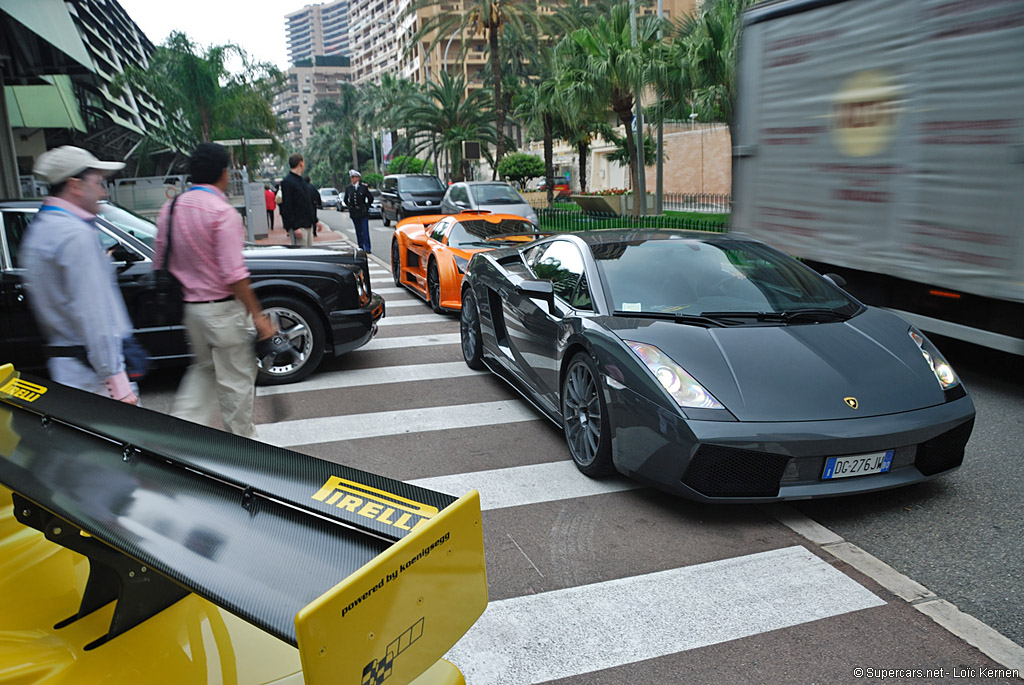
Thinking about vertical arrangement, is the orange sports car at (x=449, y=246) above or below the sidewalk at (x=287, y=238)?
above

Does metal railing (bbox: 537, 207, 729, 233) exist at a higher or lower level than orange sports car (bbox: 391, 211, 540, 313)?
lower

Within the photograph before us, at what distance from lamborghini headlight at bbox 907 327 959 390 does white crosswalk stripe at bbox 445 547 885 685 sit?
4.71ft

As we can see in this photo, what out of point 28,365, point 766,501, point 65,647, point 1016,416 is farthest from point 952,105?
point 28,365

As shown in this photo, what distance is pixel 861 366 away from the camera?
165 inches

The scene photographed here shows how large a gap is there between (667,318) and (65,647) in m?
3.60

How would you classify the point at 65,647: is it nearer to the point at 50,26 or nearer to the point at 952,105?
the point at 952,105

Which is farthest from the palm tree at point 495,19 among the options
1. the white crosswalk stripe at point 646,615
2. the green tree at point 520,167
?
the white crosswalk stripe at point 646,615

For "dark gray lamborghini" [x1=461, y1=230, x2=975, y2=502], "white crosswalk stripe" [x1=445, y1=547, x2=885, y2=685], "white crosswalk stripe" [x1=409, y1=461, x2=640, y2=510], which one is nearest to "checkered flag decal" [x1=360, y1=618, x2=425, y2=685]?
"white crosswalk stripe" [x1=445, y1=547, x2=885, y2=685]

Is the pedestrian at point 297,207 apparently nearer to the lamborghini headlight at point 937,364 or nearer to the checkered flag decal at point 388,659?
the lamborghini headlight at point 937,364

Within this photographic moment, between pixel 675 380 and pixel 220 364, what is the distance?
104 inches

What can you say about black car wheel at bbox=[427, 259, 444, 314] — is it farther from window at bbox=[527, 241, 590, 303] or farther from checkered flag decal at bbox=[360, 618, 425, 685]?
checkered flag decal at bbox=[360, 618, 425, 685]

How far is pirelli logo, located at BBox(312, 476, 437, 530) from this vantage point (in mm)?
1562

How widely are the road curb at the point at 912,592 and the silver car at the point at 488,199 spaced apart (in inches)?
490

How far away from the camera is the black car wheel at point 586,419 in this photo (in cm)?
450
